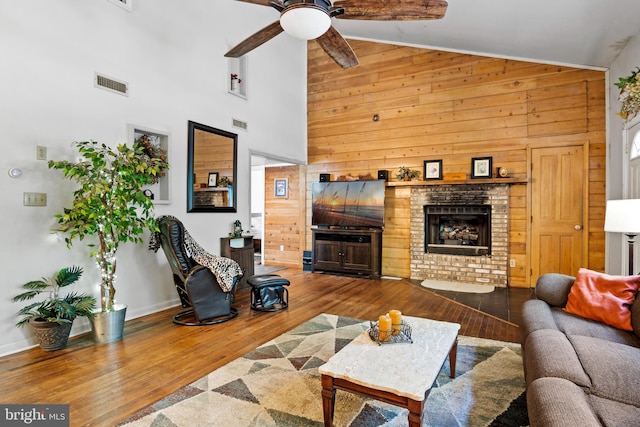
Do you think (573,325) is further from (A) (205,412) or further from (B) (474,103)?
(B) (474,103)

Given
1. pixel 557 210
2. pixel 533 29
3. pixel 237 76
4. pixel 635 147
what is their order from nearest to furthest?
pixel 635 147 < pixel 533 29 < pixel 557 210 < pixel 237 76

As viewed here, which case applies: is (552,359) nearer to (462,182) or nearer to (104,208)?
(104,208)

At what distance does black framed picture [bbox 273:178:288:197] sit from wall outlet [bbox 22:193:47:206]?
4844 mm

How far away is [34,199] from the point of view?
318 cm

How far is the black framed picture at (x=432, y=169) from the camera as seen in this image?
6090mm

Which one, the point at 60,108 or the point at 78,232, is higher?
the point at 60,108

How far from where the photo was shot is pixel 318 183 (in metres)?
6.89

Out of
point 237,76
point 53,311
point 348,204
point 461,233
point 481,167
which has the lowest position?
point 53,311

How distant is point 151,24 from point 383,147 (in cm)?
413

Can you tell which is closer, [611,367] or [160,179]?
[611,367]

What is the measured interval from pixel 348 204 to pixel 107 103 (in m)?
4.08

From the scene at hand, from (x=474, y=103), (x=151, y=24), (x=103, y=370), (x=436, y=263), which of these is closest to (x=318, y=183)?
(x=436, y=263)

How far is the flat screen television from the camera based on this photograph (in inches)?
250

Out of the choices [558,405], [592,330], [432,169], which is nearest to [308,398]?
[558,405]
